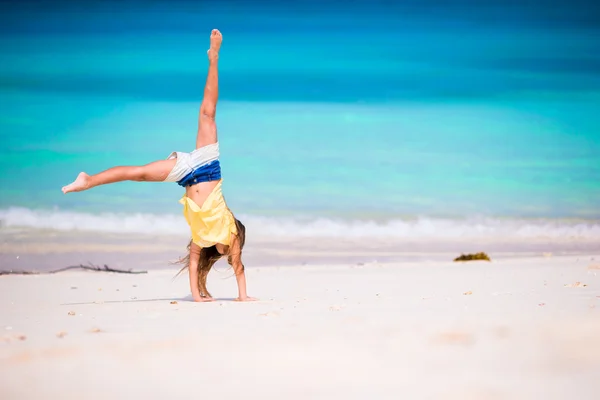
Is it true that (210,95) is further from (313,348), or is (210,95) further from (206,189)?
(313,348)

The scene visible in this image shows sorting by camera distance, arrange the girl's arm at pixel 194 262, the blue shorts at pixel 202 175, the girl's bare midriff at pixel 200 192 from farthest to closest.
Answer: the girl's arm at pixel 194 262
the girl's bare midriff at pixel 200 192
the blue shorts at pixel 202 175

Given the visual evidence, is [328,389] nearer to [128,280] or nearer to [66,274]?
[128,280]

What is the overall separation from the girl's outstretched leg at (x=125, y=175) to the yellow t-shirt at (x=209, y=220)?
23.5 inches

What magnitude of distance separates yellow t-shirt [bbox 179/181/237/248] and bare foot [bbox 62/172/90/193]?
149cm

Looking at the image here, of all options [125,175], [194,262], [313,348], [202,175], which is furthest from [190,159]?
[313,348]

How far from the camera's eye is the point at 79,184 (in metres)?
7.16

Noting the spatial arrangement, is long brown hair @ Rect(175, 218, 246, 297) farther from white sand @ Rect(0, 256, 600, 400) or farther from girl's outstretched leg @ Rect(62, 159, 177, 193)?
girl's outstretched leg @ Rect(62, 159, 177, 193)

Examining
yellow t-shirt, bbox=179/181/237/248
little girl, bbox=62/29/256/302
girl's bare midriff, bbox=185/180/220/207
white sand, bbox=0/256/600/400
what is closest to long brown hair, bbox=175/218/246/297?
little girl, bbox=62/29/256/302

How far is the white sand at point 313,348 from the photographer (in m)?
4.21

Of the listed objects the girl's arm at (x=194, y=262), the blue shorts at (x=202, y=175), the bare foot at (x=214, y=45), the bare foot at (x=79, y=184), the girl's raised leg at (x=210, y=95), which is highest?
the bare foot at (x=214, y=45)

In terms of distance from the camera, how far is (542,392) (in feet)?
13.8

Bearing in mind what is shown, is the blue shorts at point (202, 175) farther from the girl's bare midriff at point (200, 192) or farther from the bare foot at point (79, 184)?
the bare foot at point (79, 184)

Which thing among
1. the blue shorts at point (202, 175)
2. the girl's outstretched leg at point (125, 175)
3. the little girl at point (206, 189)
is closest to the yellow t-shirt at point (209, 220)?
the little girl at point (206, 189)

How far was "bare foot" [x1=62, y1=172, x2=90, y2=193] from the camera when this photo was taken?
7.15 meters
